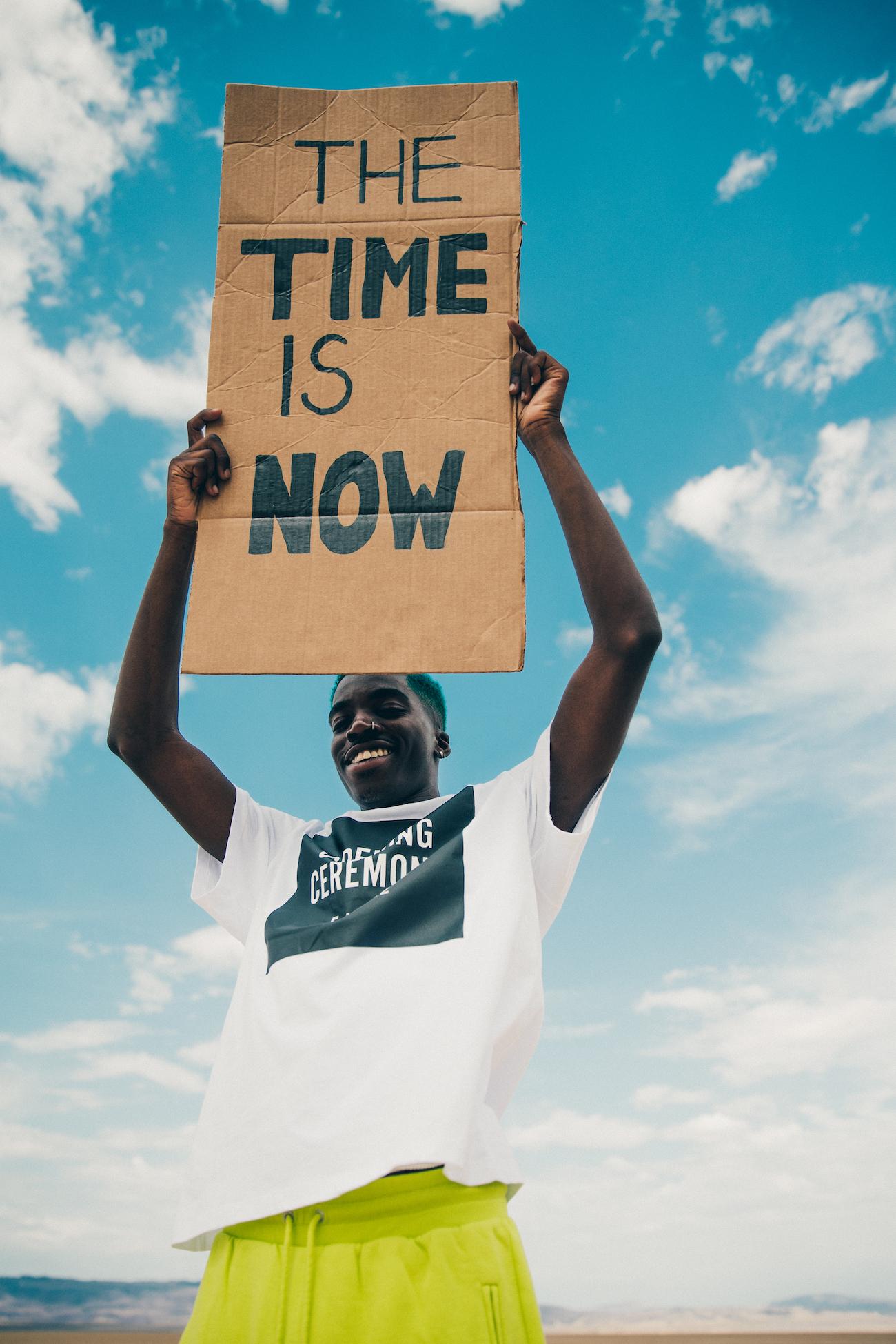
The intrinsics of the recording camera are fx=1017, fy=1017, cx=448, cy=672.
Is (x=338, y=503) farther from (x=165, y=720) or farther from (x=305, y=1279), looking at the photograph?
(x=305, y=1279)

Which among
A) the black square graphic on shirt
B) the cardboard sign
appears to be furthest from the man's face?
the cardboard sign

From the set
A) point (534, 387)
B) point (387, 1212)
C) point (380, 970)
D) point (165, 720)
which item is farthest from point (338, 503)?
point (387, 1212)

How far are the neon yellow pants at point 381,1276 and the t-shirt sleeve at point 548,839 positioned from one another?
22.7 inches

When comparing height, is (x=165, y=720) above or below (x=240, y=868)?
above

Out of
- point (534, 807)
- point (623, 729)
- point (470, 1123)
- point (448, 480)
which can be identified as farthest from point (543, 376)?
point (470, 1123)

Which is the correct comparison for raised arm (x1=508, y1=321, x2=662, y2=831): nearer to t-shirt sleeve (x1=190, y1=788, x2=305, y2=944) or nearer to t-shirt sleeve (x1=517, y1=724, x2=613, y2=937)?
t-shirt sleeve (x1=517, y1=724, x2=613, y2=937)

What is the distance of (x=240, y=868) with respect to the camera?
7.34ft

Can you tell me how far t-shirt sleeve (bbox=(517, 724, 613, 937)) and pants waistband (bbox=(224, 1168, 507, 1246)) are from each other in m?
0.55

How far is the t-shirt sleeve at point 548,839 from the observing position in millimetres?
2037

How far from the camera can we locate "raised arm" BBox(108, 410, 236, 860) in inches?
89.8

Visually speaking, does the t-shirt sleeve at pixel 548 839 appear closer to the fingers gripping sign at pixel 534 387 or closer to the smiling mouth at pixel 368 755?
the smiling mouth at pixel 368 755

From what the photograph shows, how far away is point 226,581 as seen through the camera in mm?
2057

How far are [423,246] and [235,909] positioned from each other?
1.52 meters

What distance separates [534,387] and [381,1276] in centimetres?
168
